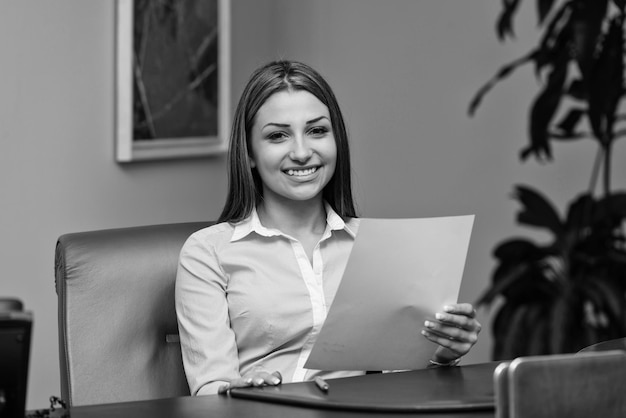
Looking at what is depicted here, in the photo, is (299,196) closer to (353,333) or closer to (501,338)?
(353,333)

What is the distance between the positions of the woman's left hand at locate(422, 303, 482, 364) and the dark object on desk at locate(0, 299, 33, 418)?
2.50ft

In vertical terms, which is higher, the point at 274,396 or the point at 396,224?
the point at 396,224

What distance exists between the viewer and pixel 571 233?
334 centimetres

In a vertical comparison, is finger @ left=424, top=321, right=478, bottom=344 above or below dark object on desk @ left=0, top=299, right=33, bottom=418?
below

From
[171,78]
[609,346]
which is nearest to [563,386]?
[609,346]

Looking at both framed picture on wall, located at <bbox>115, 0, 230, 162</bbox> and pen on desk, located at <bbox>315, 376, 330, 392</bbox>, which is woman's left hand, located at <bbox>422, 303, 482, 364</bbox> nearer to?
pen on desk, located at <bbox>315, 376, 330, 392</bbox>

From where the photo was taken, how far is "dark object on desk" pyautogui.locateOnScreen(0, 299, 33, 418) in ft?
3.49

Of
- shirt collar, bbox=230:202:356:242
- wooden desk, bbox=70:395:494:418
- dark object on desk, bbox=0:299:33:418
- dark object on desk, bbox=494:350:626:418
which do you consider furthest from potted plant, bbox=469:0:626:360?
dark object on desk, bbox=0:299:33:418

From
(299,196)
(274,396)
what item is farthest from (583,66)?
(274,396)

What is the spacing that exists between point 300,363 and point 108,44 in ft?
6.76

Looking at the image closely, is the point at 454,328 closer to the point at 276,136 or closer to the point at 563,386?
the point at 276,136

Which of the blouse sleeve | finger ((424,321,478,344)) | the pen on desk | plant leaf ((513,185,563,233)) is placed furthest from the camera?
plant leaf ((513,185,563,233))

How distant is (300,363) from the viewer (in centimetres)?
197

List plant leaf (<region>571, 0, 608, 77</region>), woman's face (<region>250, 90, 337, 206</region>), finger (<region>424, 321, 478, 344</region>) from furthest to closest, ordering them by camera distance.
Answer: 1. plant leaf (<region>571, 0, 608, 77</region>)
2. woman's face (<region>250, 90, 337, 206</region>)
3. finger (<region>424, 321, 478, 344</region>)
